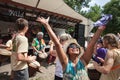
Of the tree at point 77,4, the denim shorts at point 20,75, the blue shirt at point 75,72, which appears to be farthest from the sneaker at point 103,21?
the tree at point 77,4

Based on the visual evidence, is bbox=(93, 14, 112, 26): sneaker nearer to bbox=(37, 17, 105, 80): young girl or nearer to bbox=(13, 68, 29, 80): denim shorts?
bbox=(37, 17, 105, 80): young girl

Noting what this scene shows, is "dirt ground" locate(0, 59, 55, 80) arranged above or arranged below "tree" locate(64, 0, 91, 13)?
below

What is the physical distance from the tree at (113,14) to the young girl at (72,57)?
143 ft

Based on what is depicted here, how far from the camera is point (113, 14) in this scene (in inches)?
1929

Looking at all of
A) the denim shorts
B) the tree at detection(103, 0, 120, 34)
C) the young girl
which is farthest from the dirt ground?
the tree at detection(103, 0, 120, 34)

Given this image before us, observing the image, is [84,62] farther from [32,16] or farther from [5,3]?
[32,16]

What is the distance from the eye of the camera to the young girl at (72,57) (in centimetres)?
306

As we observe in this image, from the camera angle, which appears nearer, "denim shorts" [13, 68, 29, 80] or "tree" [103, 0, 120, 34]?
"denim shorts" [13, 68, 29, 80]

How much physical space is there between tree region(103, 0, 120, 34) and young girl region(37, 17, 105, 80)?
43648mm

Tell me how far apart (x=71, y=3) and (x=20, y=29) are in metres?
37.5

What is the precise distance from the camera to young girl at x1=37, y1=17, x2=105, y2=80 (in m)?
3.06

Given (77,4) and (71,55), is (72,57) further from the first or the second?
(77,4)

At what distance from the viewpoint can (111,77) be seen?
3.99 m

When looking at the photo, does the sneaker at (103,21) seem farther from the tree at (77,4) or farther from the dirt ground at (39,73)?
the tree at (77,4)
